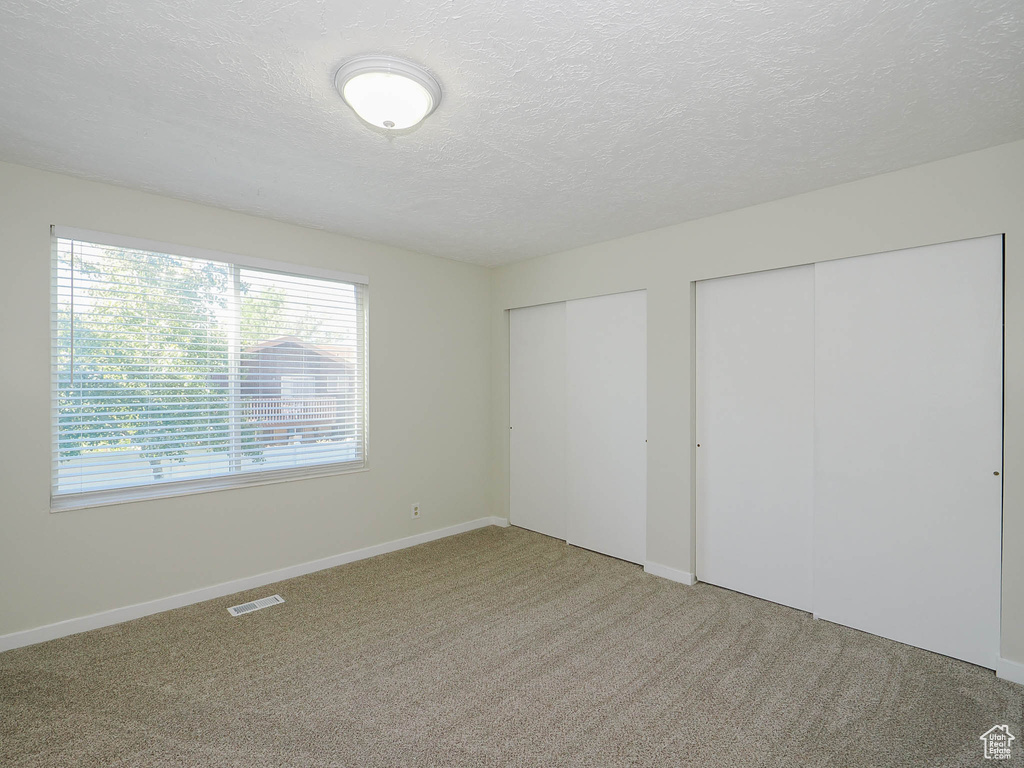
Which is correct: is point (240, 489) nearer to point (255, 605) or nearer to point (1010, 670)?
point (255, 605)

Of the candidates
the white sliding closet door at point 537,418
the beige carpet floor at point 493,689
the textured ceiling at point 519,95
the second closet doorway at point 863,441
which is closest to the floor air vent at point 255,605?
the beige carpet floor at point 493,689

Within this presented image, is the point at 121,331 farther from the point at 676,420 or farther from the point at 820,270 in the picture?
the point at 820,270

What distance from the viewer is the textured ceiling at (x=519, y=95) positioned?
1651mm

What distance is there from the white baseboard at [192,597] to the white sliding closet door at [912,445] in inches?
123

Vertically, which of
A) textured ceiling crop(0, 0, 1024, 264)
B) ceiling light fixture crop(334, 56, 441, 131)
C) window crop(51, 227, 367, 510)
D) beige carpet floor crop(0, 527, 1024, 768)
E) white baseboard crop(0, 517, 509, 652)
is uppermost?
textured ceiling crop(0, 0, 1024, 264)

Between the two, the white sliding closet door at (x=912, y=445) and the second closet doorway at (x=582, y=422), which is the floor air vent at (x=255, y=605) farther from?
the white sliding closet door at (x=912, y=445)

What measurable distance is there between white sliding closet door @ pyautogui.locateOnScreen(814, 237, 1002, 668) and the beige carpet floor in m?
0.23

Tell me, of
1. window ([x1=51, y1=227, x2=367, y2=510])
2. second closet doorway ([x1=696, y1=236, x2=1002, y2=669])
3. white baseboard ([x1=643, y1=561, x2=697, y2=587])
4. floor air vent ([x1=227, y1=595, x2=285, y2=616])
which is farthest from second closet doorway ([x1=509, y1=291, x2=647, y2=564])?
floor air vent ([x1=227, y1=595, x2=285, y2=616])

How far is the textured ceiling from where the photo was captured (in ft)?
5.42

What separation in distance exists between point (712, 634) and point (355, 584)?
7.79ft

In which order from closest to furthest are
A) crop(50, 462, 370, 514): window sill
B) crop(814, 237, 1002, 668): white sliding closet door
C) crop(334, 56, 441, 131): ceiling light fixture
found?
1. crop(334, 56, 441, 131): ceiling light fixture
2. crop(814, 237, 1002, 668): white sliding closet door
3. crop(50, 462, 370, 514): window sill

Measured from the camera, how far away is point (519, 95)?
2.08 m

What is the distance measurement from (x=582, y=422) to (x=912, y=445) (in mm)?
2321

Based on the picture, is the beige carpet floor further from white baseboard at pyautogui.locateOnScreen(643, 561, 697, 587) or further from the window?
the window
